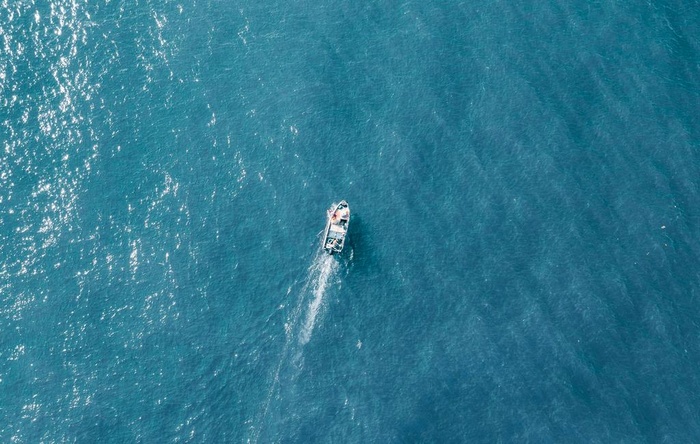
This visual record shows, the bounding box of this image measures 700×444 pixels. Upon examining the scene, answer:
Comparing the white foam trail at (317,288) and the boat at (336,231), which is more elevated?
the boat at (336,231)

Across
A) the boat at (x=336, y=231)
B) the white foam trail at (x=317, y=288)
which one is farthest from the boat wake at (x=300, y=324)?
the boat at (x=336, y=231)

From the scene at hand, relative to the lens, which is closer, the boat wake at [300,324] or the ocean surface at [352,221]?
the ocean surface at [352,221]

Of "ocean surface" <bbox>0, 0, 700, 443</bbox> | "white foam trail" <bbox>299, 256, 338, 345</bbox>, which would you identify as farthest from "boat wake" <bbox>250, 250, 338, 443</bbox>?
"ocean surface" <bbox>0, 0, 700, 443</bbox>

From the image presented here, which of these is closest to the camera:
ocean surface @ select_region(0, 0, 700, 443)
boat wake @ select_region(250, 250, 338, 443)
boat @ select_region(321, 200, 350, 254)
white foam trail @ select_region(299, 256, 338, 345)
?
ocean surface @ select_region(0, 0, 700, 443)

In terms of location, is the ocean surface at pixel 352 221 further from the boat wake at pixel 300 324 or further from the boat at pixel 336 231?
the boat at pixel 336 231

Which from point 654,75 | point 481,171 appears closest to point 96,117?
point 481,171

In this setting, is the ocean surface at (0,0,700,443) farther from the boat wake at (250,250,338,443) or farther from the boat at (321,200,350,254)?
the boat at (321,200,350,254)

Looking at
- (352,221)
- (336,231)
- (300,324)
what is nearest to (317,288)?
(300,324)
